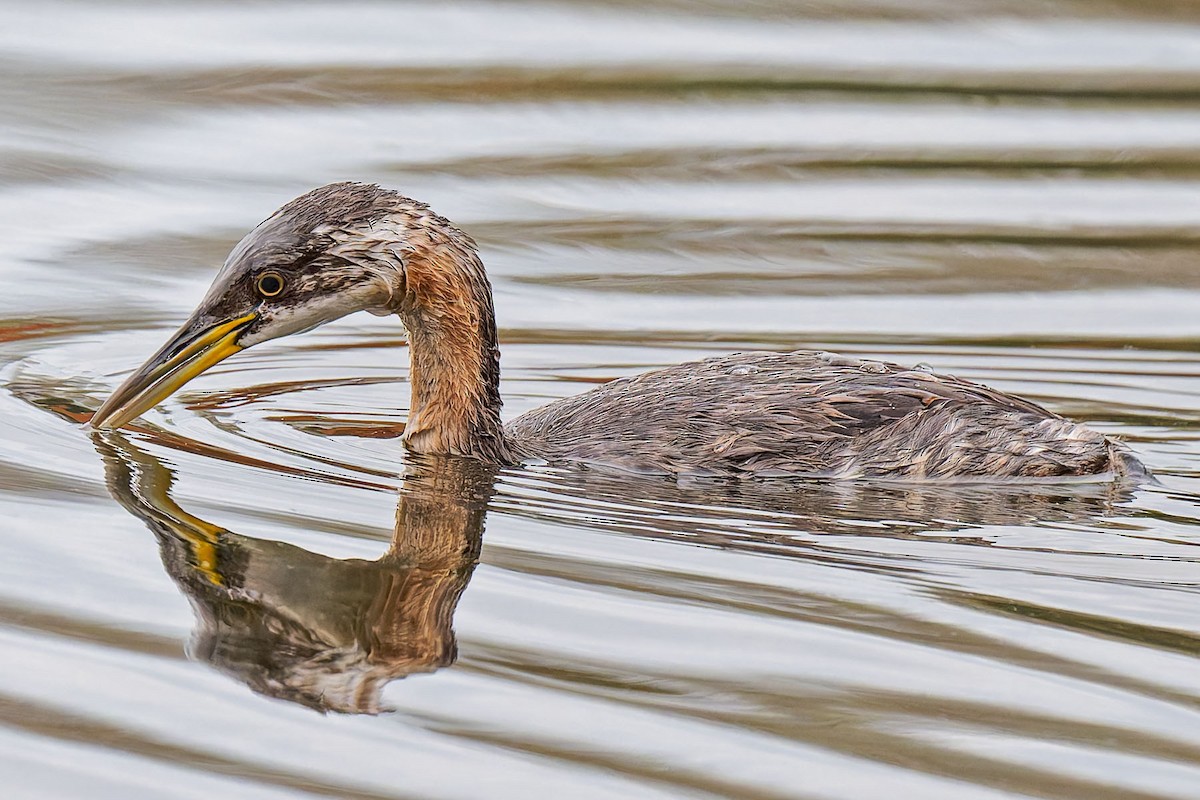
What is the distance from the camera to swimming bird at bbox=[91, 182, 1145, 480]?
729 centimetres

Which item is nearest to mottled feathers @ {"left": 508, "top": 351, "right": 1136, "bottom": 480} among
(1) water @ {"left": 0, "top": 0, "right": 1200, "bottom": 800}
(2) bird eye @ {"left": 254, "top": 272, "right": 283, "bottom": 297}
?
(1) water @ {"left": 0, "top": 0, "right": 1200, "bottom": 800}

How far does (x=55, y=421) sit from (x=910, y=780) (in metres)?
4.16

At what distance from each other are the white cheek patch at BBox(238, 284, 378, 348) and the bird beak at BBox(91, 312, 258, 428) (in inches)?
1.9

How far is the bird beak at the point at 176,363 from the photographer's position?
24.2 feet

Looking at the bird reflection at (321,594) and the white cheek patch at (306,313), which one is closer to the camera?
the bird reflection at (321,594)

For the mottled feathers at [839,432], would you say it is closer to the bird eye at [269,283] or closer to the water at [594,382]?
the water at [594,382]

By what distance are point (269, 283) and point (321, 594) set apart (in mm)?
1701

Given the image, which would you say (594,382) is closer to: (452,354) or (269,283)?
(452,354)

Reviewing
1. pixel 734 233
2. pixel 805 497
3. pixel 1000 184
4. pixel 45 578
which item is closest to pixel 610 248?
pixel 734 233

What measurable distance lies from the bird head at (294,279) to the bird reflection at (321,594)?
0.40 metres

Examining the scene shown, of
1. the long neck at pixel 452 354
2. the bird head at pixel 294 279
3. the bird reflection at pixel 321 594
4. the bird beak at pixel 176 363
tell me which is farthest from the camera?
the long neck at pixel 452 354

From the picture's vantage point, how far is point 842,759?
484 cm

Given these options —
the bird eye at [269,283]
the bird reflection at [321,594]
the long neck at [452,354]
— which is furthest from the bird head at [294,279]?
the bird reflection at [321,594]

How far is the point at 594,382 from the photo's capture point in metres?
8.97
